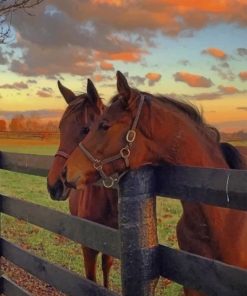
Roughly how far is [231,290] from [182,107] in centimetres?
158

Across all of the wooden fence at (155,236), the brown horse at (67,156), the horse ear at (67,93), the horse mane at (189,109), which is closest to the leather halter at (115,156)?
the wooden fence at (155,236)

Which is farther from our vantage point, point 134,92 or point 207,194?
point 134,92

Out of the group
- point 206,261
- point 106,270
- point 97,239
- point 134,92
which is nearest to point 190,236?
point 97,239

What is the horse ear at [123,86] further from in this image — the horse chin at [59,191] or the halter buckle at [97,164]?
the horse chin at [59,191]

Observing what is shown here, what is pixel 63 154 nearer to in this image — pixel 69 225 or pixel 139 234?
pixel 69 225

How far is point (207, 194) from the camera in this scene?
2598 mm

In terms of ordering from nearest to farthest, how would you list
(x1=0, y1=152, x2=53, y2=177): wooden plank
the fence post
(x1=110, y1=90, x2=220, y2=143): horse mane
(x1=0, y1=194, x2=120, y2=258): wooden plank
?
the fence post < (x1=0, y1=194, x2=120, y2=258): wooden plank < (x1=110, y1=90, x2=220, y2=143): horse mane < (x1=0, y1=152, x2=53, y2=177): wooden plank

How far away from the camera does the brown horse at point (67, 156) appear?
407 centimetres

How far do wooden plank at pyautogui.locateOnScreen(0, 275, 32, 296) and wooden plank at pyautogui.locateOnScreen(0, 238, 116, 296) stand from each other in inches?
10.7

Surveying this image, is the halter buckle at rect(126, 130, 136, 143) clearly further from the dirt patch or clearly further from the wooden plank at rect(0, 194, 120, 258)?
the dirt patch

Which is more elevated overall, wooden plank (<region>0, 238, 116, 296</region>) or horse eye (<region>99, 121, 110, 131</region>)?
horse eye (<region>99, 121, 110, 131</region>)

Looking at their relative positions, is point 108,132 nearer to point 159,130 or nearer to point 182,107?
point 159,130

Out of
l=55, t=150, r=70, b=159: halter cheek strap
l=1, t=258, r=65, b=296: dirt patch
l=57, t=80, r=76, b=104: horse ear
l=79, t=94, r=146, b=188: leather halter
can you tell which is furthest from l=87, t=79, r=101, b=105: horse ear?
l=1, t=258, r=65, b=296: dirt patch

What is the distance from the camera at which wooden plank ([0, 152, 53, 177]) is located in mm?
4438
